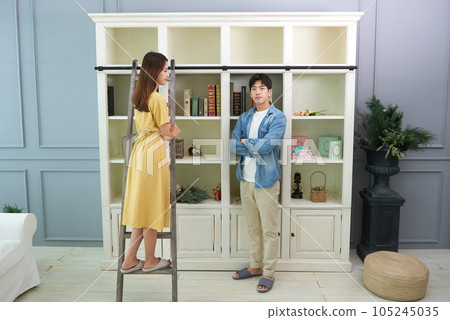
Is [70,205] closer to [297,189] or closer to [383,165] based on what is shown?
[297,189]

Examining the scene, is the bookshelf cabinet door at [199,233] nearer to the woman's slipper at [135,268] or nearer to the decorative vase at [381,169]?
the woman's slipper at [135,268]

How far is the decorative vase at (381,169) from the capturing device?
11.3 ft

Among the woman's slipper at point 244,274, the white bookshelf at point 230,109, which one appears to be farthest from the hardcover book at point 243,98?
the woman's slipper at point 244,274

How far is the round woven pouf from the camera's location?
287cm

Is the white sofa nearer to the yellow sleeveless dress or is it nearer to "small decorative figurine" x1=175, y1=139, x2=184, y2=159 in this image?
the yellow sleeveless dress

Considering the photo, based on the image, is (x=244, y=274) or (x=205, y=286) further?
(x=244, y=274)

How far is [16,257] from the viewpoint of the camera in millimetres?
2883

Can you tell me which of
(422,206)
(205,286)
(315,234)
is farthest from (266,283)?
(422,206)

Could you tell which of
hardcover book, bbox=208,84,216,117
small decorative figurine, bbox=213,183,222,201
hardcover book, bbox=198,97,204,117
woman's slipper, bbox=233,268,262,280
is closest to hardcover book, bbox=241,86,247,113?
hardcover book, bbox=208,84,216,117

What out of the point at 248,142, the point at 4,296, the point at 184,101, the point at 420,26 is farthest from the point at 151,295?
the point at 420,26

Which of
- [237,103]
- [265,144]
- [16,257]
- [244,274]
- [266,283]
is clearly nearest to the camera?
[16,257]

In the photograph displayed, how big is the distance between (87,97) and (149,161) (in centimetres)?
163

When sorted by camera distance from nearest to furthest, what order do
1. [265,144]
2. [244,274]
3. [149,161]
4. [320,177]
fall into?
1. [149,161]
2. [265,144]
3. [244,274]
4. [320,177]

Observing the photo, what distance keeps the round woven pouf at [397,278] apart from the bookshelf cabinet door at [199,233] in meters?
1.28
